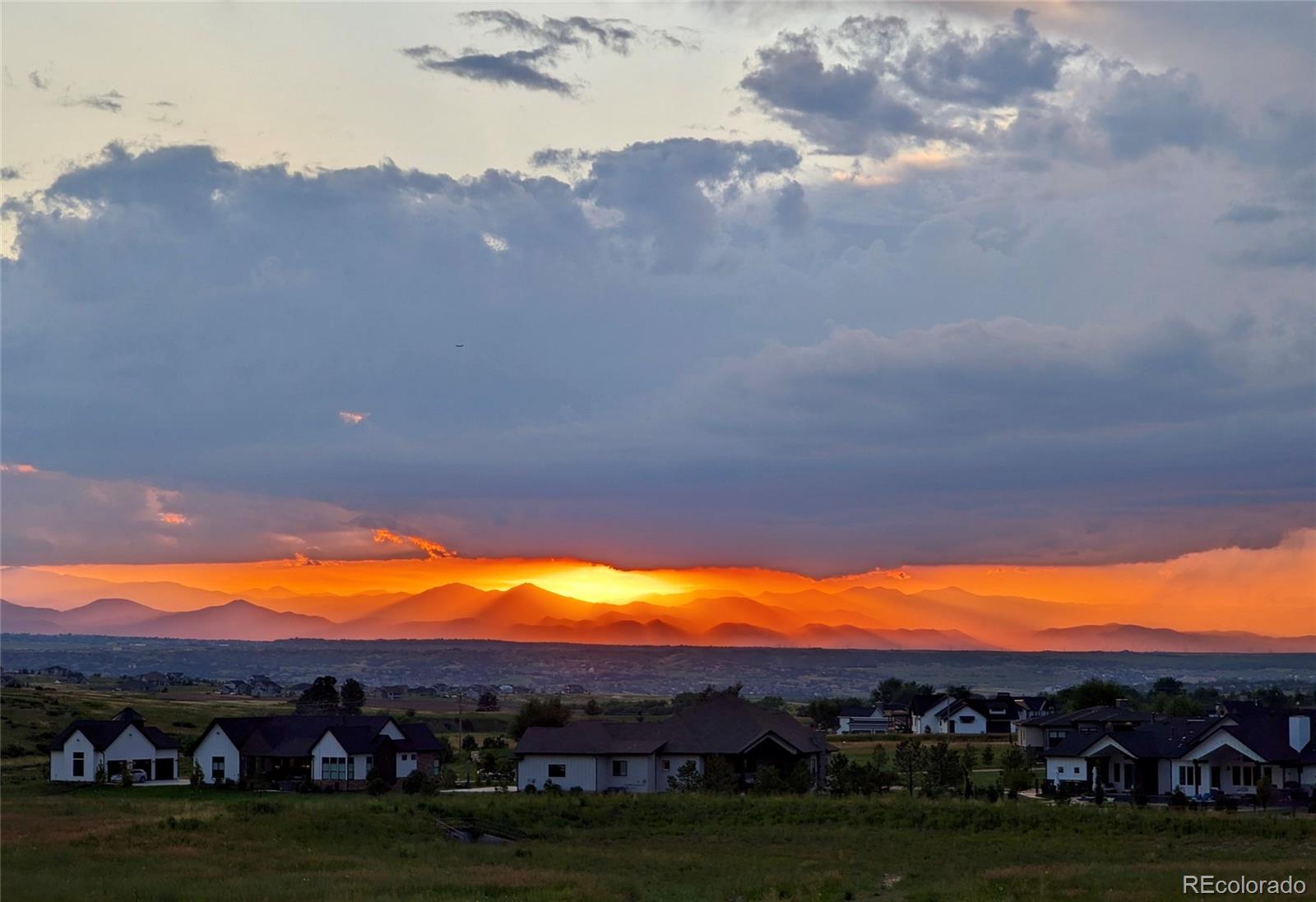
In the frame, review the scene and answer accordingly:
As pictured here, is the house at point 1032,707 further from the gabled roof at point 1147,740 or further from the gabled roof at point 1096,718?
the gabled roof at point 1147,740

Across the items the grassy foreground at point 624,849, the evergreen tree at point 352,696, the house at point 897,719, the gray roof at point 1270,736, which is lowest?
the house at point 897,719

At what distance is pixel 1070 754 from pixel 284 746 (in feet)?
136

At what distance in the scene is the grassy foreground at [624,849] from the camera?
38.7 metres

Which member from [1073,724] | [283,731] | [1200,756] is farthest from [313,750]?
[1073,724]

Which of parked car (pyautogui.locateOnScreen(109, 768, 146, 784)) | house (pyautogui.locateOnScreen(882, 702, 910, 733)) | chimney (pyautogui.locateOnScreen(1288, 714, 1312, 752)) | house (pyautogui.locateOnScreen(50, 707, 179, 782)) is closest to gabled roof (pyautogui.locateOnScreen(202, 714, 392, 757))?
house (pyautogui.locateOnScreen(50, 707, 179, 782))

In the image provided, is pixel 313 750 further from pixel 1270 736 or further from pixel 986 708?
pixel 986 708

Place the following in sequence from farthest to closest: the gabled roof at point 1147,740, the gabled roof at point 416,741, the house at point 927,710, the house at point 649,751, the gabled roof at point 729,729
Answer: the house at point 927,710, the gabled roof at point 416,741, the gabled roof at point 729,729, the house at point 649,751, the gabled roof at point 1147,740

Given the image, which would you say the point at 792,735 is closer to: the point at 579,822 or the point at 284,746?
the point at 579,822

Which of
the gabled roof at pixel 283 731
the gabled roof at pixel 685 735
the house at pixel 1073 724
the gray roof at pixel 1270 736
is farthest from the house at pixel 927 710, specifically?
the gabled roof at pixel 283 731

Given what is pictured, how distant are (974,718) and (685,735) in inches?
2537

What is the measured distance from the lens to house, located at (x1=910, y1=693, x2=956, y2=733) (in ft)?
444

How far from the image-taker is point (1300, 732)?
69250 millimetres

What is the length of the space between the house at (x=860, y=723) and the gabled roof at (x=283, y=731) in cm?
7368

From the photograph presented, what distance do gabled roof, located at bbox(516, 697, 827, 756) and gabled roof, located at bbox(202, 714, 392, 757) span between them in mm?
10636
